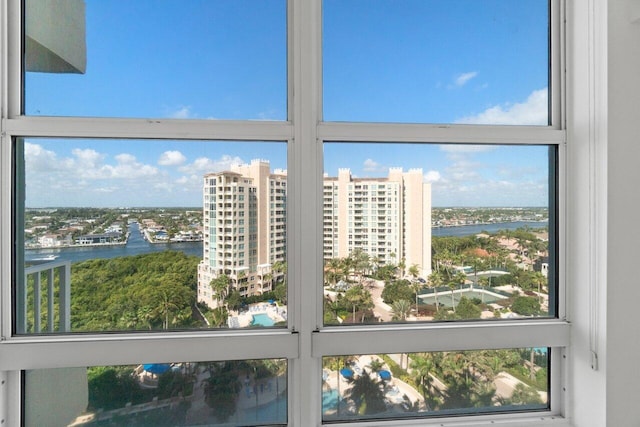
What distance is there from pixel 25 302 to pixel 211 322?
0.60 m

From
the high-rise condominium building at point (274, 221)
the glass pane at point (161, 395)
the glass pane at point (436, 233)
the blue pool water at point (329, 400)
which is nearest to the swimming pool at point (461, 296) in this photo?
the glass pane at point (436, 233)

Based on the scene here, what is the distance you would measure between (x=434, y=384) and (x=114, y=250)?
1194 millimetres

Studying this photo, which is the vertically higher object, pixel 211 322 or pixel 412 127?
pixel 412 127

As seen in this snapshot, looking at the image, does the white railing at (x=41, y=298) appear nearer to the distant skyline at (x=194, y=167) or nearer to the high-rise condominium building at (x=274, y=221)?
the distant skyline at (x=194, y=167)

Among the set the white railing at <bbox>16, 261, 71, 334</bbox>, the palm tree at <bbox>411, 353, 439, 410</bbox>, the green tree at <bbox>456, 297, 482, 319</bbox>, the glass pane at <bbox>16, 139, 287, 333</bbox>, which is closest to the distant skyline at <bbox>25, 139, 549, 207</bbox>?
the glass pane at <bbox>16, 139, 287, 333</bbox>

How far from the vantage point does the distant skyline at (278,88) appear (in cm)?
117

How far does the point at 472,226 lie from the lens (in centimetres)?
128

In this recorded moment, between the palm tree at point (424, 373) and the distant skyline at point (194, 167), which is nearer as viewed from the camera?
the distant skyline at point (194, 167)

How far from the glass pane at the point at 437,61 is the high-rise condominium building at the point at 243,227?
0.33 metres

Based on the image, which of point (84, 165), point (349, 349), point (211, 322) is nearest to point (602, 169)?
point (349, 349)

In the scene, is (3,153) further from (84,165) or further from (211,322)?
(211,322)

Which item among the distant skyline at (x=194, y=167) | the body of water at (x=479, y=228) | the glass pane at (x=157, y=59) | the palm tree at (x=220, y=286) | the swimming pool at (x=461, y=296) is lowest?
the swimming pool at (x=461, y=296)

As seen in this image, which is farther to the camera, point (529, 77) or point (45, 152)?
point (529, 77)

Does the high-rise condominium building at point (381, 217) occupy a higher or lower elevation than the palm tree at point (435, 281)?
higher
